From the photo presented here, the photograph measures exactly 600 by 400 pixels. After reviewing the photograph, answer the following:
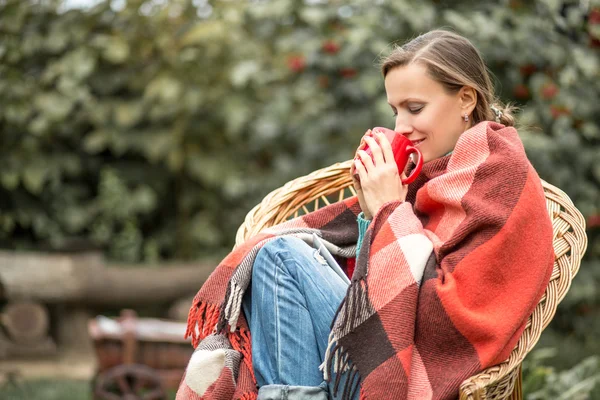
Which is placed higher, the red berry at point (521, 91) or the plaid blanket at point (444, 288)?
the plaid blanket at point (444, 288)

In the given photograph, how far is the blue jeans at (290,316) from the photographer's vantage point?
1924mm

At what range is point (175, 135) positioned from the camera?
591cm

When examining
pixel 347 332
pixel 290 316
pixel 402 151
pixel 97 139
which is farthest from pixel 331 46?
pixel 97 139

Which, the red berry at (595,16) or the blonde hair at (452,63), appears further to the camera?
the red berry at (595,16)

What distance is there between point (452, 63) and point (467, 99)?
11 cm

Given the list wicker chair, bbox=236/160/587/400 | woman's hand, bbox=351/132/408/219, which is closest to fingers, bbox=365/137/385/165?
woman's hand, bbox=351/132/408/219

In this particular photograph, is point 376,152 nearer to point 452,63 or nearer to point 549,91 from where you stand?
point 452,63

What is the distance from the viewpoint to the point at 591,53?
3.47m

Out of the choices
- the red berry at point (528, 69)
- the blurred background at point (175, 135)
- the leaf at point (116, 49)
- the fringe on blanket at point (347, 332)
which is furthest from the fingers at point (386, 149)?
the leaf at point (116, 49)

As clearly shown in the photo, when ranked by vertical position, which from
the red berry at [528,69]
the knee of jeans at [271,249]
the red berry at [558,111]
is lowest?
the red berry at [558,111]

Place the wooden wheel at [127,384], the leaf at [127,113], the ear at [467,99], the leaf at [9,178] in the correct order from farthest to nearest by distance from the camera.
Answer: the leaf at [127,113]
the leaf at [9,178]
the wooden wheel at [127,384]
the ear at [467,99]

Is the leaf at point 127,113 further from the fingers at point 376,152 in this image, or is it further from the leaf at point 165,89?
the fingers at point 376,152

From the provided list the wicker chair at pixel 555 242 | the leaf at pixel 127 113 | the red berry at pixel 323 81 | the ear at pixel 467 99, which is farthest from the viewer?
the leaf at pixel 127 113

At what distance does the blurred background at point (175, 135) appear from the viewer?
11.8 ft
